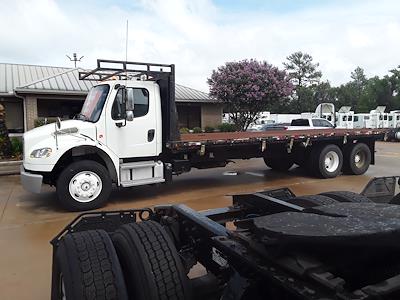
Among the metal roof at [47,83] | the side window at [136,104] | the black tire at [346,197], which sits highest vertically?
the metal roof at [47,83]

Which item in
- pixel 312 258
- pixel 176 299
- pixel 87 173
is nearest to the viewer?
pixel 312 258

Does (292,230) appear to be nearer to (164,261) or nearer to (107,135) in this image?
(164,261)

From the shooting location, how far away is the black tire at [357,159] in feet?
38.2

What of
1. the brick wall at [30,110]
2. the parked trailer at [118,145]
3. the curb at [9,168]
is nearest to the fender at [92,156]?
the parked trailer at [118,145]

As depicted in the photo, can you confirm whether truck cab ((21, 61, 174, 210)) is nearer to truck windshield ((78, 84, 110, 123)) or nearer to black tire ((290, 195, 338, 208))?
truck windshield ((78, 84, 110, 123))

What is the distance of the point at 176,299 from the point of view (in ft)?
7.68

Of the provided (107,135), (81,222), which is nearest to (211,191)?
(107,135)

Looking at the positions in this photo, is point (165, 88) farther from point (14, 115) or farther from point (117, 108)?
point (14, 115)

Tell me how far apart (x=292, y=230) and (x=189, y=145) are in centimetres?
667

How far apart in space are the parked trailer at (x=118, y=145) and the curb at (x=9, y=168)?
5.25 metres

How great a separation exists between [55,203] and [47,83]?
12.7 meters

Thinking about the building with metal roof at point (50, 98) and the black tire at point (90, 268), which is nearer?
the black tire at point (90, 268)

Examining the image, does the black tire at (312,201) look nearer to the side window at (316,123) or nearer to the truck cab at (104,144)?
the truck cab at (104,144)

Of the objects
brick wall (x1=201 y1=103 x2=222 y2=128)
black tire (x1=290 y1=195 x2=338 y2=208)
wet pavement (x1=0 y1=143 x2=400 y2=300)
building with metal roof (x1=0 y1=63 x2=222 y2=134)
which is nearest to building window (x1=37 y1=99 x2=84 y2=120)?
building with metal roof (x1=0 y1=63 x2=222 y2=134)
